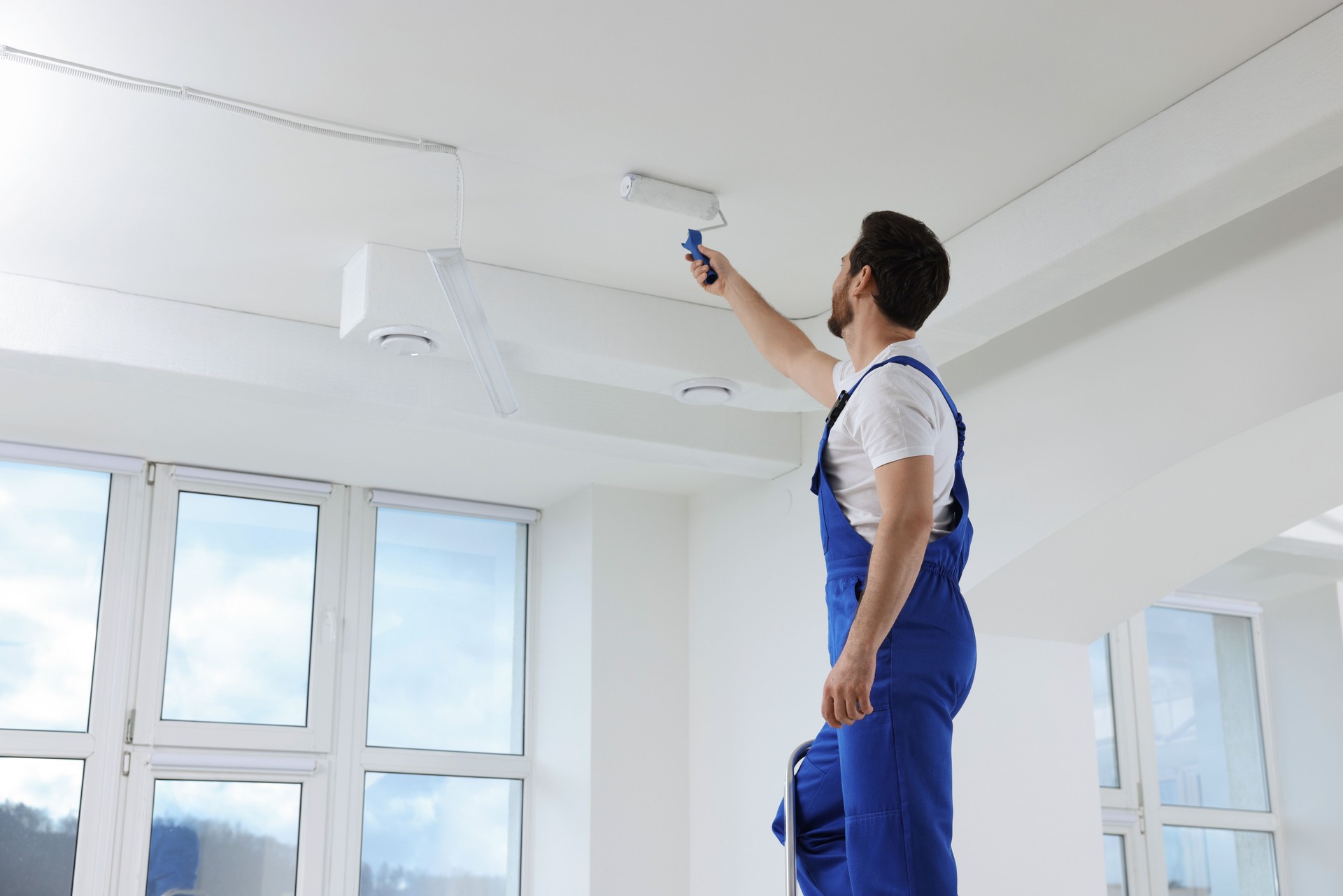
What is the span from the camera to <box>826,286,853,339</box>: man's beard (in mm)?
2309

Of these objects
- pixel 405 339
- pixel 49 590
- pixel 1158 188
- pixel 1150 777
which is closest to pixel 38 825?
pixel 49 590

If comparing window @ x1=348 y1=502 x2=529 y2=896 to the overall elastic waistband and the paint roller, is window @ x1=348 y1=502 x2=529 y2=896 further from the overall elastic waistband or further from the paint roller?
the overall elastic waistband

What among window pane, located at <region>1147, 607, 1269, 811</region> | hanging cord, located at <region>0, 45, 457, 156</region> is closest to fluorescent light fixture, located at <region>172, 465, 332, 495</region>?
hanging cord, located at <region>0, 45, 457, 156</region>

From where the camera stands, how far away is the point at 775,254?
12.9 ft

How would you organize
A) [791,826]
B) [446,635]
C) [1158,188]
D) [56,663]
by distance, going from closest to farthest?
[791,826] < [1158,188] < [56,663] < [446,635]

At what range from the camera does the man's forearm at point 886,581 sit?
6.14 ft

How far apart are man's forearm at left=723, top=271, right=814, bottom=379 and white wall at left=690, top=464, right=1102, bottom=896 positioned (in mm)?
1677

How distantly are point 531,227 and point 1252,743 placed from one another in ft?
15.2

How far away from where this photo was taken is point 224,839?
5.14 meters

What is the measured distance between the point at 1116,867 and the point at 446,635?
10.4ft

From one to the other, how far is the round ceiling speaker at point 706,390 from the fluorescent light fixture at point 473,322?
628 millimetres

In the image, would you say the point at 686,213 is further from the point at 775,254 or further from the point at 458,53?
the point at 458,53

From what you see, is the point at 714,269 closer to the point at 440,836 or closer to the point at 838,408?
the point at 838,408

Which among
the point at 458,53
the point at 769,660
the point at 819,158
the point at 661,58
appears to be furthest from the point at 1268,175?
the point at 769,660
